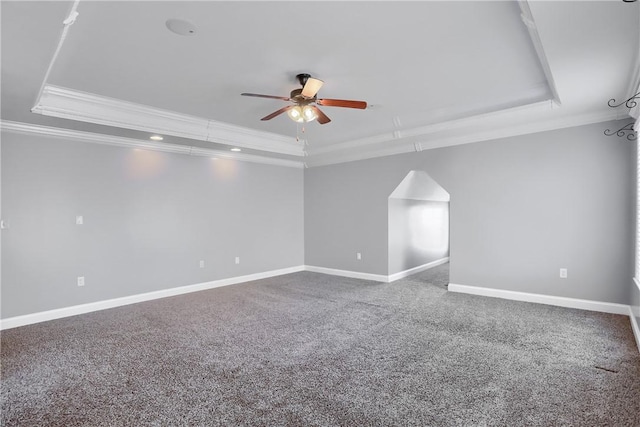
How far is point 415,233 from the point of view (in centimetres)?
682

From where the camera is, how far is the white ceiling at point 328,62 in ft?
7.22

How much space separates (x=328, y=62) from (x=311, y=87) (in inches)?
10.1

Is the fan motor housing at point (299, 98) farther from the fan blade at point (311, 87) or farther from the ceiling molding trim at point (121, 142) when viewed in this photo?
the ceiling molding trim at point (121, 142)

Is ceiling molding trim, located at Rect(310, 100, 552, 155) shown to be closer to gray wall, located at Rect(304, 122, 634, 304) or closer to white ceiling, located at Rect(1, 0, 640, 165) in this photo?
white ceiling, located at Rect(1, 0, 640, 165)

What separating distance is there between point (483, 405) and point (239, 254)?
186 inches

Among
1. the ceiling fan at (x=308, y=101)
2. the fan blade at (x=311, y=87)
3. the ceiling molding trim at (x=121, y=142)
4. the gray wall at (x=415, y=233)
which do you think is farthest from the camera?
the gray wall at (x=415, y=233)

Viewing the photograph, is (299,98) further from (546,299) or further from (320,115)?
(546,299)

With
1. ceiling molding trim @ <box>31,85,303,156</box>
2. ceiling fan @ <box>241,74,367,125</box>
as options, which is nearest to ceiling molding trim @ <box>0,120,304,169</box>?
ceiling molding trim @ <box>31,85,303,156</box>

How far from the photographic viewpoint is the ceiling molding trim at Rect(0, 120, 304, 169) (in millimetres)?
3980

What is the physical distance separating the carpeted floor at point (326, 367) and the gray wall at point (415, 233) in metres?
1.80

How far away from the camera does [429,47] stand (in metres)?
2.77

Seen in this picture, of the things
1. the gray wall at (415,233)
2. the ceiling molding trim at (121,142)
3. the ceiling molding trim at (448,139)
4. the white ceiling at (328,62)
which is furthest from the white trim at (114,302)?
the ceiling molding trim at (448,139)

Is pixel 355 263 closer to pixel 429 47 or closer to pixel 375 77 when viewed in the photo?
pixel 375 77

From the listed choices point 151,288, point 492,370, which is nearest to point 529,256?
point 492,370
